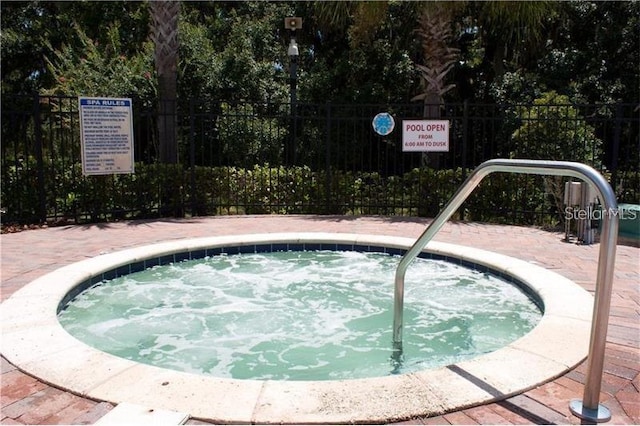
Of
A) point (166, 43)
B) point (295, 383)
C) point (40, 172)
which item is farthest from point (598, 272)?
point (166, 43)

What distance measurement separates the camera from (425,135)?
9.80 meters

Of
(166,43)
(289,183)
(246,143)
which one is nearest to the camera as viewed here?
(166,43)

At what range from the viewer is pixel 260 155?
14.0m

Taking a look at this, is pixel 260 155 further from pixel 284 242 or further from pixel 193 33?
pixel 284 242

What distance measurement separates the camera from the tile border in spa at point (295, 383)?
2689 mm

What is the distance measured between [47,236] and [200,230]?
2.24m

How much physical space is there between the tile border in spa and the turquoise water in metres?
0.76

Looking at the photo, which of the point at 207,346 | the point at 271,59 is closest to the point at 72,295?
the point at 207,346

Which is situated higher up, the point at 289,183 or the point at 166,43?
the point at 166,43

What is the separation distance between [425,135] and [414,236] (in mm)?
2642

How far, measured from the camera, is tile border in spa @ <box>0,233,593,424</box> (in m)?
2.69

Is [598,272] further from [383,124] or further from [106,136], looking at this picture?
[106,136]

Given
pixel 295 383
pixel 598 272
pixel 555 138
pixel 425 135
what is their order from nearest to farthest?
pixel 598 272
pixel 295 383
pixel 555 138
pixel 425 135

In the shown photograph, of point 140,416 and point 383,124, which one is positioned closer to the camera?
point 140,416
